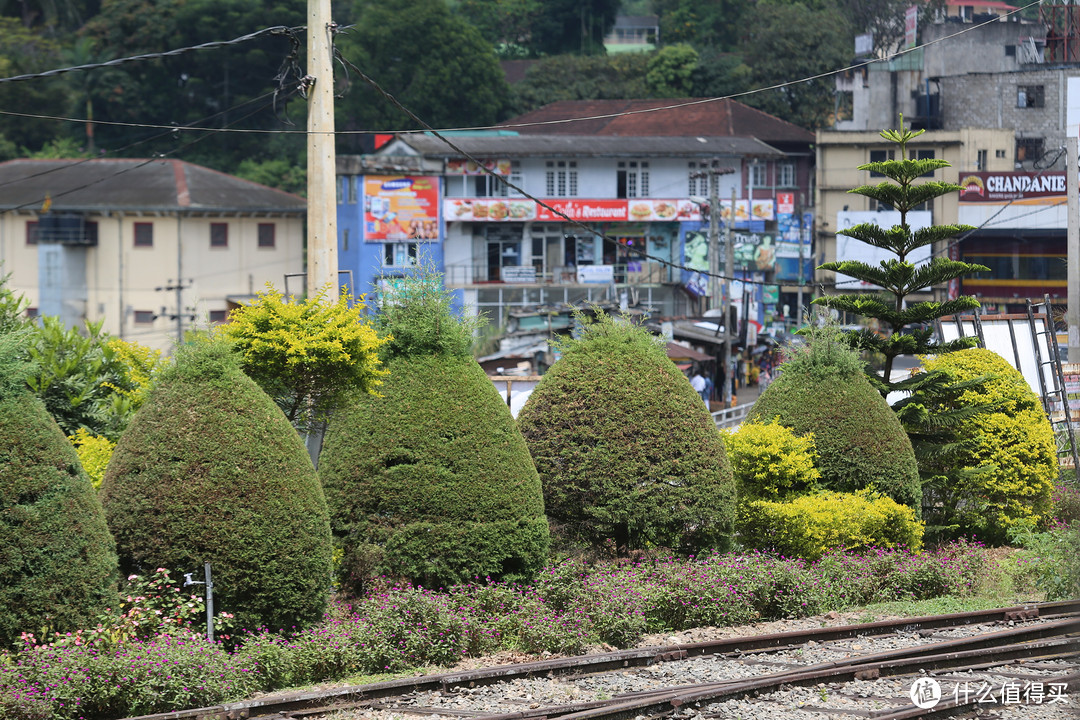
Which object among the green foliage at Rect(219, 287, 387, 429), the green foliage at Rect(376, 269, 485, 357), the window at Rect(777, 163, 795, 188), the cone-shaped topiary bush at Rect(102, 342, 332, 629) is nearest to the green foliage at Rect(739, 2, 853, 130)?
the window at Rect(777, 163, 795, 188)

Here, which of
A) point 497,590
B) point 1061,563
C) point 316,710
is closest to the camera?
point 316,710

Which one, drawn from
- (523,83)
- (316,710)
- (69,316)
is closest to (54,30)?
(69,316)

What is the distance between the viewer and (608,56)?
68.9 meters

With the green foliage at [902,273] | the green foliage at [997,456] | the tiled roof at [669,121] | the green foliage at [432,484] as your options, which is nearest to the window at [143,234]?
the tiled roof at [669,121]

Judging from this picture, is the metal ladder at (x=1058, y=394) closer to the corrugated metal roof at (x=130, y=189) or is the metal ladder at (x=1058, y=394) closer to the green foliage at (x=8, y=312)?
the green foliage at (x=8, y=312)

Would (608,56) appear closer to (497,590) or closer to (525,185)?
(525,185)

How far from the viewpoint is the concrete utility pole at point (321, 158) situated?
13.8 metres

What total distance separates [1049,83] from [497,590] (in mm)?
54549

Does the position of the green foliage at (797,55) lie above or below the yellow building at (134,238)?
above

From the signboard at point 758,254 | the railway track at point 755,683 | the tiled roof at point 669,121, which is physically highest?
the tiled roof at point 669,121

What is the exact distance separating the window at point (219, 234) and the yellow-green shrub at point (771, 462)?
4069cm

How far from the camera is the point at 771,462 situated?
626 inches

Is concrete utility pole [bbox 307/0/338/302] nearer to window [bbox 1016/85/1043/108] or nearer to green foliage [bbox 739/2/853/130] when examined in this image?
green foliage [bbox 739/2/853/130]

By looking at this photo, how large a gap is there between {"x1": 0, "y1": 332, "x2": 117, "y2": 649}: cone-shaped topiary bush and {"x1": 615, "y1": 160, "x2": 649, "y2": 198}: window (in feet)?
159
